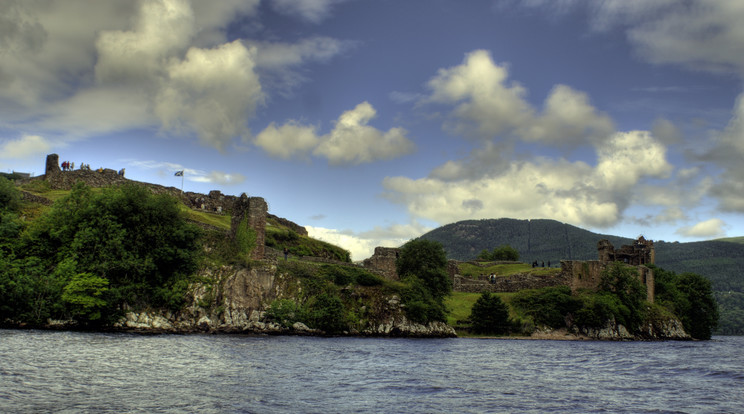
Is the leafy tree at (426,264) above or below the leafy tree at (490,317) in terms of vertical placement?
above

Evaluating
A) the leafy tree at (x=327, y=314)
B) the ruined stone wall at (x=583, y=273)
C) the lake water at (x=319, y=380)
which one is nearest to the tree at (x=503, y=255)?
the ruined stone wall at (x=583, y=273)

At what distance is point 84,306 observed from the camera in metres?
46.6

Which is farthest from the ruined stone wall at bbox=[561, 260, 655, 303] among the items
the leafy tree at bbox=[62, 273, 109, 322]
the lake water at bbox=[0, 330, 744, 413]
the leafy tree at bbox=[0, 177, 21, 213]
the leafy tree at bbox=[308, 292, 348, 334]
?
the leafy tree at bbox=[0, 177, 21, 213]

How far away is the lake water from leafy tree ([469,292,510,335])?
2690 cm

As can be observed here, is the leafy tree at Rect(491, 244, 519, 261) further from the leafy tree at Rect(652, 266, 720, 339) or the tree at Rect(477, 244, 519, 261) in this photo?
the leafy tree at Rect(652, 266, 720, 339)

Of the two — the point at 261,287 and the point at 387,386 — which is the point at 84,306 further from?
the point at 387,386

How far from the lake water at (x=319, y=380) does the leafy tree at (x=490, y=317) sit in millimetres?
26900

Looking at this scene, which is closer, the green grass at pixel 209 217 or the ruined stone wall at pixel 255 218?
the ruined stone wall at pixel 255 218

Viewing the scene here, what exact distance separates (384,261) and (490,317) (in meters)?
18.7

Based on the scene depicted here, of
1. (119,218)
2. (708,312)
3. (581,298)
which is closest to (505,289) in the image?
(581,298)

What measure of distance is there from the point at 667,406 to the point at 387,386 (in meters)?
11.4

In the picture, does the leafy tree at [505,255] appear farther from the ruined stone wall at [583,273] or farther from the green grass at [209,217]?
the green grass at [209,217]

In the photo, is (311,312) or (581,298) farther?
(581,298)

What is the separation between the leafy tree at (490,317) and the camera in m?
69.0
